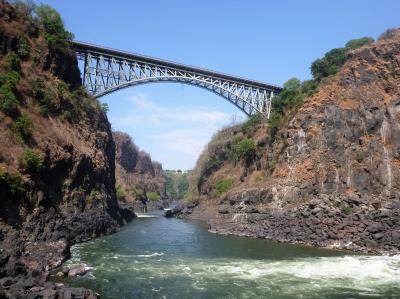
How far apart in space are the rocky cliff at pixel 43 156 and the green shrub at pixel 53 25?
0.37ft

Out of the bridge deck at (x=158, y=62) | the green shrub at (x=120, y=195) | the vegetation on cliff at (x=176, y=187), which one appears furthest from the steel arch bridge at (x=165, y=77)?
the vegetation on cliff at (x=176, y=187)

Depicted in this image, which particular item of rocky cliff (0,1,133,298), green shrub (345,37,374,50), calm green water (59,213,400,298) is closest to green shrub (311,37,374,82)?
green shrub (345,37,374,50)

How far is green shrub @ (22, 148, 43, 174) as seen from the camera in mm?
33719

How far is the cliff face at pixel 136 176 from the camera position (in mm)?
101500

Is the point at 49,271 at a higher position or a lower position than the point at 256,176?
lower

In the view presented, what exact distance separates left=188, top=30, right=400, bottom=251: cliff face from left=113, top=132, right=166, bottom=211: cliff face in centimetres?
4656

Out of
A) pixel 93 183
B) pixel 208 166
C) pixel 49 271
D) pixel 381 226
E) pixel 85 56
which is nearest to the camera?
pixel 49 271

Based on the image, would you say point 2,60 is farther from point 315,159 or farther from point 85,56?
point 315,159

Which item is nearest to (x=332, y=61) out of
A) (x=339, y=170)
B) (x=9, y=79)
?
(x=339, y=170)

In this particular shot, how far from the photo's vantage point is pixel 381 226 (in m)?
38.6

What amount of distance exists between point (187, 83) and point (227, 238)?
25.9m

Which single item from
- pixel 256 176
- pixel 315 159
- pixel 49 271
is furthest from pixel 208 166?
pixel 49 271

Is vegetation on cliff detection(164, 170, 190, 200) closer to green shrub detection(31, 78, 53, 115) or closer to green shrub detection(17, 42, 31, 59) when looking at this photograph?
green shrub detection(17, 42, 31, 59)

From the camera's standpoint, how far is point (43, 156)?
36.4m
